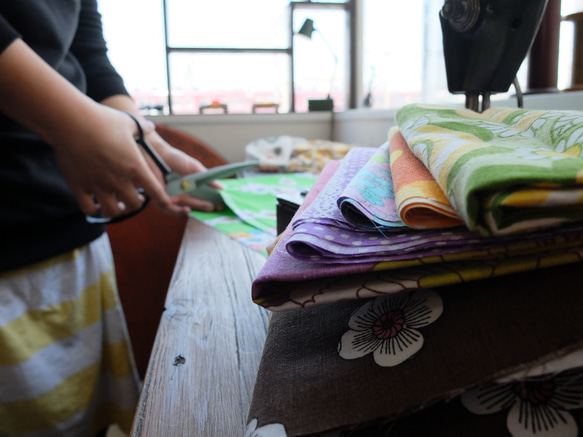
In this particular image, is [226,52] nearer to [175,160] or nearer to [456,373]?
[175,160]

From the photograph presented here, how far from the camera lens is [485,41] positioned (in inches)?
18.7

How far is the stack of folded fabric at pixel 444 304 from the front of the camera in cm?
17

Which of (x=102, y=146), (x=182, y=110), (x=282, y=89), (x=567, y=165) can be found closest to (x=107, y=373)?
(x=102, y=146)

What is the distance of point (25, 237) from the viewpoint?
62cm

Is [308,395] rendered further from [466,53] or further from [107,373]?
[107,373]

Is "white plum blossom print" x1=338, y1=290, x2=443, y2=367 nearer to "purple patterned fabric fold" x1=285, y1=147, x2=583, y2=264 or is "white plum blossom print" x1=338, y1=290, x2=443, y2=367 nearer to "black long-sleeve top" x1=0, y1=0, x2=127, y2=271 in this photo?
"purple patterned fabric fold" x1=285, y1=147, x2=583, y2=264

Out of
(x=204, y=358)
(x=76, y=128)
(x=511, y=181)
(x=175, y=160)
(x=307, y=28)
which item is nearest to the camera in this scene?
(x=511, y=181)

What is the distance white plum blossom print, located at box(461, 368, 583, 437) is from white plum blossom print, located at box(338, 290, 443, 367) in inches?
1.4

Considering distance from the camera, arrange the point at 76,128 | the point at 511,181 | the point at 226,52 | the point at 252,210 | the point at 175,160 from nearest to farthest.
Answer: the point at 511,181, the point at 76,128, the point at 175,160, the point at 252,210, the point at 226,52

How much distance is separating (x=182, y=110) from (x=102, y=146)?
1977 millimetres

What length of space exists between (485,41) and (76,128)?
0.47m

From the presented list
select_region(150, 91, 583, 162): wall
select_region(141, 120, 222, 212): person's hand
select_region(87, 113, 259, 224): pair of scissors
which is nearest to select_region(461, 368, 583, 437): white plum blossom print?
select_region(87, 113, 259, 224): pair of scissors

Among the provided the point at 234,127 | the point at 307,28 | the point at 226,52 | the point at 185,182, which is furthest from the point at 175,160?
the point at 226,52

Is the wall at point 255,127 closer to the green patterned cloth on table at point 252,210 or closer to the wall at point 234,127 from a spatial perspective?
the wall at point 234,127
